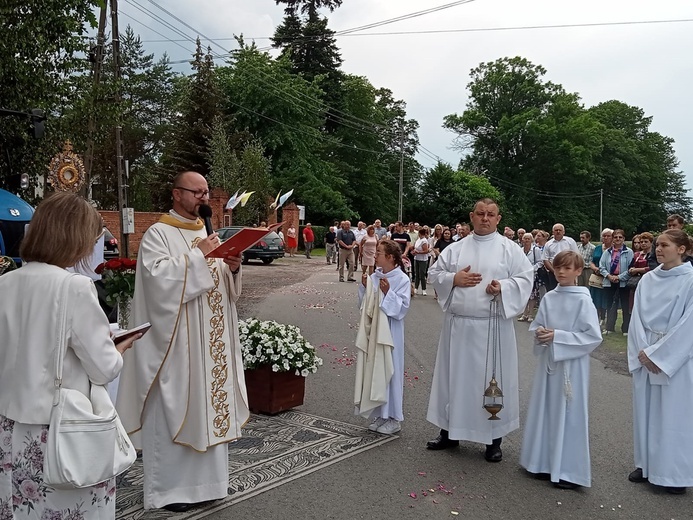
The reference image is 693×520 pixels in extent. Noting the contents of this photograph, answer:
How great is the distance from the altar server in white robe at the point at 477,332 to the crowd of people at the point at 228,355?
12mm

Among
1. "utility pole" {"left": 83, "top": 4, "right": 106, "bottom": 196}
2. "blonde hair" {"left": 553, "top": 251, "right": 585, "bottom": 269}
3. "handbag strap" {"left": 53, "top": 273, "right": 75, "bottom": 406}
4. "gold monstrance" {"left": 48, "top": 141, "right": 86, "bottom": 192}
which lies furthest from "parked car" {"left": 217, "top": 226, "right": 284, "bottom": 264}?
"handbag strap" {"left": 53, "top": 273, "right": 75, "bottom": 406}

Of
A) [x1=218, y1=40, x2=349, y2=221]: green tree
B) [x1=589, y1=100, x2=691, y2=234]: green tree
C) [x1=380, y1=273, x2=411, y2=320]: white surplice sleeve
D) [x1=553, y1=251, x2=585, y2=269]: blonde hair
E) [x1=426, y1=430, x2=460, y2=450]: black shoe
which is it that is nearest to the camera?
[x1=553, y1=251, x2=585, y2=269]: blonde hair

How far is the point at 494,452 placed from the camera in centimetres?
551

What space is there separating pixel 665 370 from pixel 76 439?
14.0 ft

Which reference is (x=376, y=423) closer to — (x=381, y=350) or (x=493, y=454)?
(x=381, y=350)

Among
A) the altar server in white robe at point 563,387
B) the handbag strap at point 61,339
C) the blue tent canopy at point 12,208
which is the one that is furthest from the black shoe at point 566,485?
the blue tent canopy at point 12,208

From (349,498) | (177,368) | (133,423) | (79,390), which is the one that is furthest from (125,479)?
(79,390)

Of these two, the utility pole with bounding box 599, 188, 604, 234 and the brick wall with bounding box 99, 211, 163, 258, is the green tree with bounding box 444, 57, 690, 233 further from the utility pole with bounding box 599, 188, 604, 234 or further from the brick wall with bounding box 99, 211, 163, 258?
the brick wall with bounding box 99, 211, 163, 258

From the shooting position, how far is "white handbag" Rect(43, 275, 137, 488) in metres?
2.62

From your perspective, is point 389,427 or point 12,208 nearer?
point 389,427

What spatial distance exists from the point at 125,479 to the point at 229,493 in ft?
3.01

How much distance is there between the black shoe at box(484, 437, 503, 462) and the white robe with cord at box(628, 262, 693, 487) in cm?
108

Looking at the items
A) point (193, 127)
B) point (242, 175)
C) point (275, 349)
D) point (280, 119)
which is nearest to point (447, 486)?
point (275, 349)

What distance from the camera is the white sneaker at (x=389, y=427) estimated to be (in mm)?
6160
